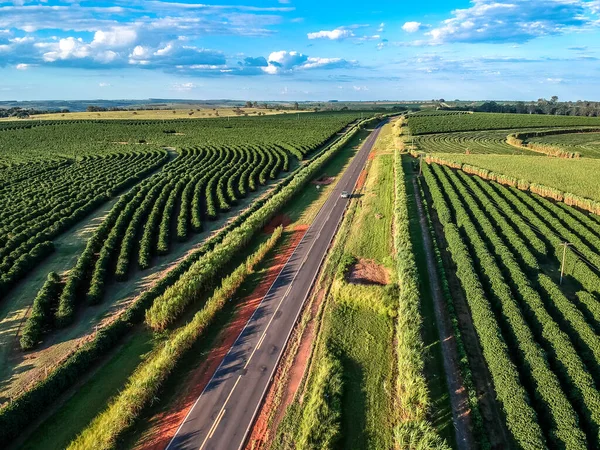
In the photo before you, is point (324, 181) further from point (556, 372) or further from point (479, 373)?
point (556, 372)

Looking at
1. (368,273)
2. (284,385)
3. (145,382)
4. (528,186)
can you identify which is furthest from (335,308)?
(528,186)

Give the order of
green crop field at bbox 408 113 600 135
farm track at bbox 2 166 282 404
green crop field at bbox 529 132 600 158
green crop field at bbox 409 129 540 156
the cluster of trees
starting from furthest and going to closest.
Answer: green crop field at bbox 408 113 600 135
green crop field at bbox 409 129 540 156
green crop field at bbox 529 132 600 158
the cluster of trees
farm track at bbox 2 166 282 404

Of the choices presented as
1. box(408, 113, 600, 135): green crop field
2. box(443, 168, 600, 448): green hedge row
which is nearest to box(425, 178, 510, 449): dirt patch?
box(443, 168, 600, 448): green hedge row

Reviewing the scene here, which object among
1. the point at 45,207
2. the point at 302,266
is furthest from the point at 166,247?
the point at 45,207

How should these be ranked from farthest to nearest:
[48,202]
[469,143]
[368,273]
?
1. [469,143]
2. [48,202]
3. [368,273]

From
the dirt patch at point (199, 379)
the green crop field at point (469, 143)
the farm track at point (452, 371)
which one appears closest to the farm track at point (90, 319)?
the dirt patch at point (199, 379)

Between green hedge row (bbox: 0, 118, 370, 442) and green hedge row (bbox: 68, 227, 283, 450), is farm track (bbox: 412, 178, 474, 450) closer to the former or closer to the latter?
green hedge row (bbox: 68, 227, 283, 450)
